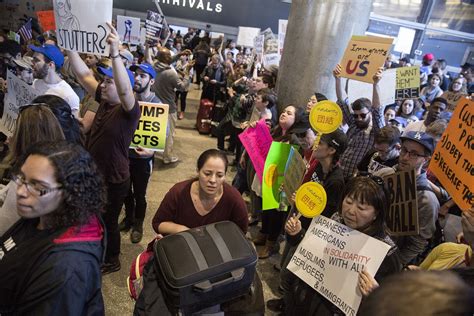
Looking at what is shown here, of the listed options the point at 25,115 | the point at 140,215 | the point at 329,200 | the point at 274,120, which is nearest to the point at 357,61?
the point at 274,120

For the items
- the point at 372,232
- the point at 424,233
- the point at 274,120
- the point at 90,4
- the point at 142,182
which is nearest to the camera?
the point at 372,232

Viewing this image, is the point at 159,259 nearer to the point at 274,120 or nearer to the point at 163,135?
the point at 163,135

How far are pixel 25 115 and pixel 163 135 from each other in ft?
5.83

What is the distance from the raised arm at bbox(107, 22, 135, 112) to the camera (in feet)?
8.16

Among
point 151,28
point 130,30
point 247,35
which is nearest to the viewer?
point 151,28

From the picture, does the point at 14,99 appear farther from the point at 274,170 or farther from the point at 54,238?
the point at 274,170

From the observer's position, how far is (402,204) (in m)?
2.24

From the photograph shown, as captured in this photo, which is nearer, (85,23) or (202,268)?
(202,268)

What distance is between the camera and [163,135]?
12.5 feet

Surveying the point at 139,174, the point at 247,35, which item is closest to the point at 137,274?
the point at 139,174

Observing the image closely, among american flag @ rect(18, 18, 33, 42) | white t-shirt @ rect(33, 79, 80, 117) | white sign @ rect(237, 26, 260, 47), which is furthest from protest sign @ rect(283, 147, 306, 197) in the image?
american flag @ rect(18, 18, 33, 42)

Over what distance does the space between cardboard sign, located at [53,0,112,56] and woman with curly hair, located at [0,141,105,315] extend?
4.68 feet

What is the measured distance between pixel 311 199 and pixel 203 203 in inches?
30.5

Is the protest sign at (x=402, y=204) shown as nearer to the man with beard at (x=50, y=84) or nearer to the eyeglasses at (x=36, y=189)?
the eyeglasses at (x=36, y=189)
